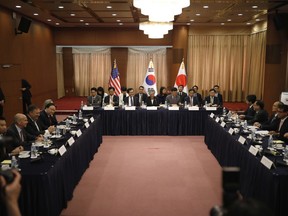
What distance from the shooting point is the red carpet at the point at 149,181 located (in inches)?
172

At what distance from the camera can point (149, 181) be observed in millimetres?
5320

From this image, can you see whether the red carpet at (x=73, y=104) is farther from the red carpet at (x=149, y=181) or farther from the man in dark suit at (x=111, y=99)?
the red carpet at (x=149, y=181)

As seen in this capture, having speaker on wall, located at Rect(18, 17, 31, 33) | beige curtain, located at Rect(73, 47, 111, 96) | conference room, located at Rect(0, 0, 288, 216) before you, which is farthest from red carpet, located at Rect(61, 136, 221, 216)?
beige curtain, located at Rect(73, 47, 111, 96)

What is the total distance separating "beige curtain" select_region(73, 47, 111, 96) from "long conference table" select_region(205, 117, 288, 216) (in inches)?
382

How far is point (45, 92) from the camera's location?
1266 centimetres

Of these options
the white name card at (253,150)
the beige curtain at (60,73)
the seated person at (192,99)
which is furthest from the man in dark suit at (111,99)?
the beige curtain at (60,73)

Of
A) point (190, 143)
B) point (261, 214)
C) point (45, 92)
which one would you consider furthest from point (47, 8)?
point (261, 214)

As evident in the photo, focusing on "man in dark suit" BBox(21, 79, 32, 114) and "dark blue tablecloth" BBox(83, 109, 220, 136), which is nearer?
"dark blue tablecloth" BBox(83, 109, 220, 136)

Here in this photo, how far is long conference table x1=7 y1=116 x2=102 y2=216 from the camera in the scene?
359 centimetres

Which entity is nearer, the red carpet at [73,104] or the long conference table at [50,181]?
the long conference table at [50,181]

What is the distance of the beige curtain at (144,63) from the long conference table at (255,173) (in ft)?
28.9

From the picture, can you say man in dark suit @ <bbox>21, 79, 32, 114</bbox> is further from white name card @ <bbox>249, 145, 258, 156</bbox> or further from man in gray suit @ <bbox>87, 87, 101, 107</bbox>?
white name card @ <bbox>249, 145, 258, 156</bbox>

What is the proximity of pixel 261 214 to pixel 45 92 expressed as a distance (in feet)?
40.7

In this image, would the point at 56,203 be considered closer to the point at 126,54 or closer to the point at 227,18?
the point at 227,18
